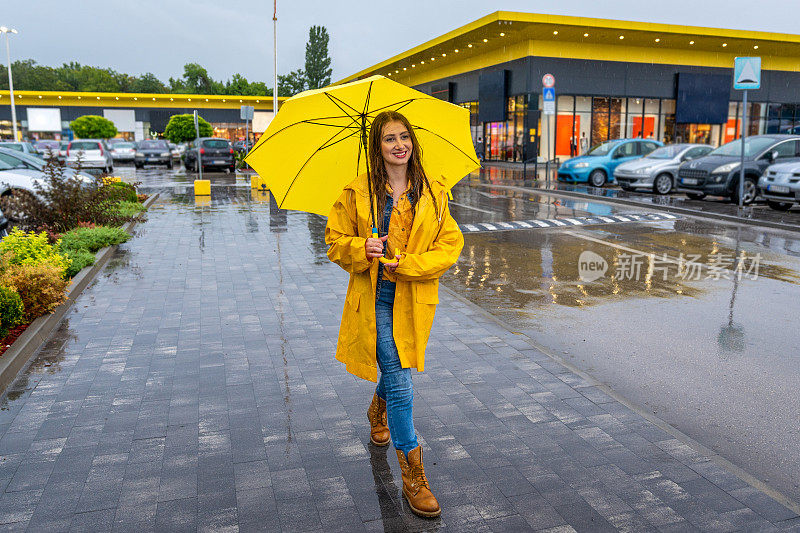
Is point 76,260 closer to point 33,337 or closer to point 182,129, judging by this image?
point 33,337

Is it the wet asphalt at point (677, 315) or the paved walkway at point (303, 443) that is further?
the wet asphalt at point (677, 315)

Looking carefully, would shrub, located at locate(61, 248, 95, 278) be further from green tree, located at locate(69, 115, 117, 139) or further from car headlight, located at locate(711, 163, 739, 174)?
green tree, located at locate(69, 115, 117, 139)

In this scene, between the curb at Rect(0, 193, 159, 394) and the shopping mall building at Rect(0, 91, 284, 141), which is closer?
the curb at Rect(0, 193, 159, 394)

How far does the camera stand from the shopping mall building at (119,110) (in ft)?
233

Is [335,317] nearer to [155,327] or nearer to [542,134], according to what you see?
[155,327]

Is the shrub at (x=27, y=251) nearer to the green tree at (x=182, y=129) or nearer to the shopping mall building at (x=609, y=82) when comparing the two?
the shopping mall building at (x=609, y=82)

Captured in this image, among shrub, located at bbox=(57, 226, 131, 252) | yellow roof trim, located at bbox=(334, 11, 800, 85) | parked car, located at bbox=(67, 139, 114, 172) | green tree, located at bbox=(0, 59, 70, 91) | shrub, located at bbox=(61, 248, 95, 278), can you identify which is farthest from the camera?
green tree, located at bbox=(0, 59, 70, 91)

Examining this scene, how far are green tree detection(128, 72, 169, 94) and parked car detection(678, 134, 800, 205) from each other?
132 metres

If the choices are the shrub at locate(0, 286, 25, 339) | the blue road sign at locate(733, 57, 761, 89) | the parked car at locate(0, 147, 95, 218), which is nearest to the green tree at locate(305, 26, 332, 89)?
the parked car at locate(0, 147, 95, 218)

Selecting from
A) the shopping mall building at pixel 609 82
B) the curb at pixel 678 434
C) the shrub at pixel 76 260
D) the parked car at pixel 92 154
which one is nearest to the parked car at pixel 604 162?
the shopping mall building at pixel 609 82

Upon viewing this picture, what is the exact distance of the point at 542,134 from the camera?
38750 mm

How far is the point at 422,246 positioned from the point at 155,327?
406cm

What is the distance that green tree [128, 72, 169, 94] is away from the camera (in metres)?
134

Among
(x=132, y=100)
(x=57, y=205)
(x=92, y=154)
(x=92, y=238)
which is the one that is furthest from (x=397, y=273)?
(x=132, y=100)
